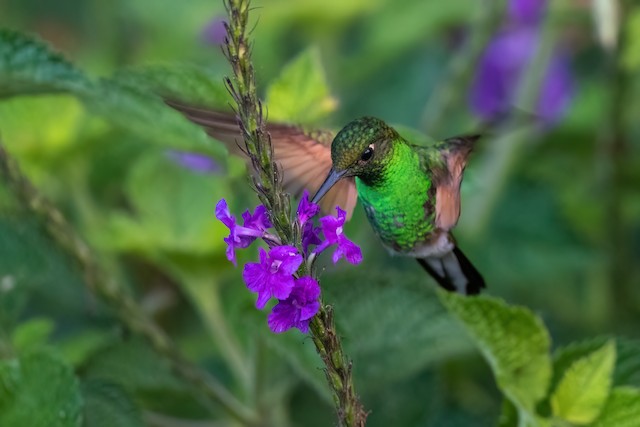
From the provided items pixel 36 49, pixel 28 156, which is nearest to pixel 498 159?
pixel 28 156

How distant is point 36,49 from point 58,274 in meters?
0.63

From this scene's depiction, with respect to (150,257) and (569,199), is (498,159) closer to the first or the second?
(569,199)

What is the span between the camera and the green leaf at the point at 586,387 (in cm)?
89

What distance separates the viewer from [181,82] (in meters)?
1.00

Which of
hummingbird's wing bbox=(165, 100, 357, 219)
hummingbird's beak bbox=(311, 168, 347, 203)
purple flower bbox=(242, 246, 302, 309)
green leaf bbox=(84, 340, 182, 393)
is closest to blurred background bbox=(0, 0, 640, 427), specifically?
green leaf bbox=(84, 340, 182, 393)

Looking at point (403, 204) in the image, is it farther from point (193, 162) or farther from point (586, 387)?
point (193, 162)

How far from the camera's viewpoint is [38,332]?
1.13 m

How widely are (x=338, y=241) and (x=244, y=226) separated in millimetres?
67

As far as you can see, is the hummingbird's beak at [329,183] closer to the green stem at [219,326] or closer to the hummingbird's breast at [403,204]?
the hummingbird's breast at [403,204]

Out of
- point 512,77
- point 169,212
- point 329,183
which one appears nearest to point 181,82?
point 329,183

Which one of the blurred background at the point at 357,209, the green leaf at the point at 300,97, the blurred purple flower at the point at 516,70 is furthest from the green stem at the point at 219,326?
the blurred purple flower at the point at 516,70

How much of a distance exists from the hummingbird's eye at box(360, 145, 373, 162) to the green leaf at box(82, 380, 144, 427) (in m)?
0.35

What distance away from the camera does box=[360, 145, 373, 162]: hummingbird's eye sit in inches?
32.2

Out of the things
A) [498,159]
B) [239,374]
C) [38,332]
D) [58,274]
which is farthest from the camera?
[498,159]
